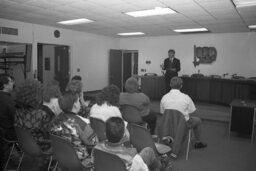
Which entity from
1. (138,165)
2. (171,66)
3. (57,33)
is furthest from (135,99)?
(57,33)

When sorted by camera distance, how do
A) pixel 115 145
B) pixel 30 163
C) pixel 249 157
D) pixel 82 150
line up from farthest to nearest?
pixel 249 157, pixel 30 163, pixel 82 150, pixel 115 145

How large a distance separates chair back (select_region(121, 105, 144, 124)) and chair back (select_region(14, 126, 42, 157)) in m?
1.52

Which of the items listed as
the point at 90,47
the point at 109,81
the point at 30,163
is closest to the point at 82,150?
the point at 30,163

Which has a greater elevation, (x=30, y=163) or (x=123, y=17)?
(x=123, y=17)

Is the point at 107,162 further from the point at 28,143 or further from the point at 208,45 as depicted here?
the point at 208,45

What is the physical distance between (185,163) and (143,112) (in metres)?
1.04

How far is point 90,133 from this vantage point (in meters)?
2.28

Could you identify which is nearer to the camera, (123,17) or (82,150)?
(82,150)

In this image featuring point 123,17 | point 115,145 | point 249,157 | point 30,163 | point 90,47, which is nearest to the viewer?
point 115,145

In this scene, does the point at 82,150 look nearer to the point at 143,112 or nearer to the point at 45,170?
the point at 45,170

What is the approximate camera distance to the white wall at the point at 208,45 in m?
8.36

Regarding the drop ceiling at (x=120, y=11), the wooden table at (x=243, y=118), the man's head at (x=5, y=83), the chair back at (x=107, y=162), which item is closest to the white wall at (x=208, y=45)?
the drop ceiling at (x=120, y=11)

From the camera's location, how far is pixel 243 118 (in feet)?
15.0

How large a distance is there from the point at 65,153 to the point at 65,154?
14 mm
